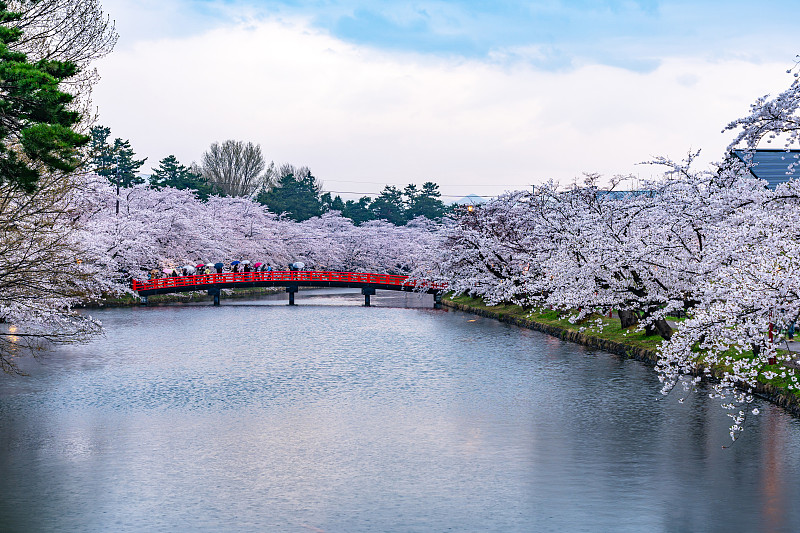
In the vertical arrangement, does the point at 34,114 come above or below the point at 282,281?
above

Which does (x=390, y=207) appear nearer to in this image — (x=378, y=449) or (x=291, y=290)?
(x=291, y=290)

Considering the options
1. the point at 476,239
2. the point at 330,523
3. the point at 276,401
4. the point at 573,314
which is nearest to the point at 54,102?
the point at 276,401

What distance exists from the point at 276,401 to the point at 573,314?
721 inches

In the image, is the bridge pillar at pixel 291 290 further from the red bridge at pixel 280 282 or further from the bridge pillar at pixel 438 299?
the bridge pillar at pixel 438 299

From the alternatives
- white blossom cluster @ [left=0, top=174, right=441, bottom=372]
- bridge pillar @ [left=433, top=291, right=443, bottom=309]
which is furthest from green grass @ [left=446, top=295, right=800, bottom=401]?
white blossom cluster @ [left=0, top=174, right=441, bottom=372]

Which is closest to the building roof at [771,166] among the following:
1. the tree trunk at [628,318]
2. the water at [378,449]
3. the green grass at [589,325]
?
the green grass at [589,325]

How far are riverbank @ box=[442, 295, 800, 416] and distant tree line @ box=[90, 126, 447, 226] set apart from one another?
4386cm

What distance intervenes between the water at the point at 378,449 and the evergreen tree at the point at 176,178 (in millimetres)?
54680

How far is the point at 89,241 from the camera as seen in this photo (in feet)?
157

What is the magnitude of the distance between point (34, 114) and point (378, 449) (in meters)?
10.5

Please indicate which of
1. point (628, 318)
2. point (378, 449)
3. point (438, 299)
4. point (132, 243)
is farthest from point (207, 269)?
point (378, 449)

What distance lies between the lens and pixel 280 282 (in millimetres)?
64562

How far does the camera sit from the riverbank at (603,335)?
21.6 metres

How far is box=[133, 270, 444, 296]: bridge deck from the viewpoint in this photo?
60.8 metres
